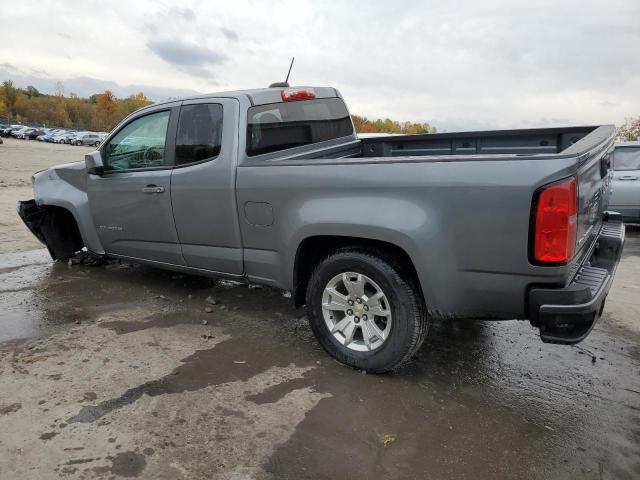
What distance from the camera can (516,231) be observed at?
2658 mm

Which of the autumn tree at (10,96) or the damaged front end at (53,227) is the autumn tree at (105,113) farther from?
the damaged front end at (53,227)

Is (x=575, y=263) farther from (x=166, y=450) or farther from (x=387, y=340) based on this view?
(x=166, y=450)

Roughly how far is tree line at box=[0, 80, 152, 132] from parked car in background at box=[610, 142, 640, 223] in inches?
4100

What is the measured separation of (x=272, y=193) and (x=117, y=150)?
2.16 meters

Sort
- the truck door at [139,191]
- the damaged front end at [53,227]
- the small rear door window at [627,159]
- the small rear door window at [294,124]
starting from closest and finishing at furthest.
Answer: the small rear door window at [294,124] → the truck door at [139,191] → the damaged front end at [53,227] → the small rear door window at [627,159]

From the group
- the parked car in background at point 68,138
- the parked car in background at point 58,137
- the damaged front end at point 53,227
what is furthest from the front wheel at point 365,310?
the parked car in background at point 58,137

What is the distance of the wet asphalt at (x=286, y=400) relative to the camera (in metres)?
2.54

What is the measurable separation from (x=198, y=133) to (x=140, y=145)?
82 centimetres

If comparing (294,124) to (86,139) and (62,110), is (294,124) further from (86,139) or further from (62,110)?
(62,110)

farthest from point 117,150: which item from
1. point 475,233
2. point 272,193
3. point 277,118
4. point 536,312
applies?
point 536,312

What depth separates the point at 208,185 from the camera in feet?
13.0

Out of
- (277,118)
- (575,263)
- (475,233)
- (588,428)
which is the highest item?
(277,118)

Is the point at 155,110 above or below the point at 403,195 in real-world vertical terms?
above

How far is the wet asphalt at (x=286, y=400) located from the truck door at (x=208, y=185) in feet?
2.05
